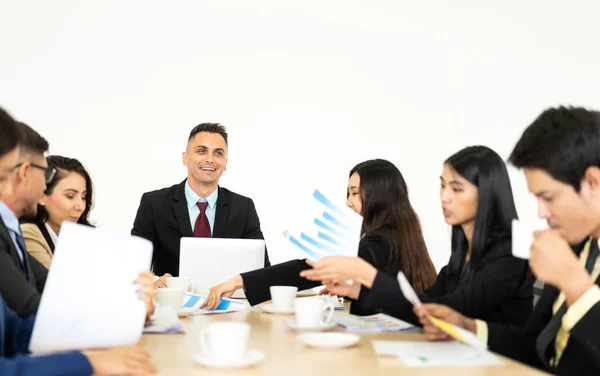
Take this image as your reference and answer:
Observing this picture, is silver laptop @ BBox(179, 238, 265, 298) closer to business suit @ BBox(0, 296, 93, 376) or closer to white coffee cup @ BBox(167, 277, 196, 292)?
white coffee cup @ BBox(167, 277, 196, 292)

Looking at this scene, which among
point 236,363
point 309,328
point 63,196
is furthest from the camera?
point 63,196

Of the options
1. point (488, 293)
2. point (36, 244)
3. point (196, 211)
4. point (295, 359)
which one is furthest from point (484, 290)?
point (196, 211)

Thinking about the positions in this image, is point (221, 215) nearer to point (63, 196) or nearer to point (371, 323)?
point (63, 196)

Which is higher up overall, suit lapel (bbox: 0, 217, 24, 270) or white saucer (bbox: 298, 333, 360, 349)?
suit lapel (bbox: 0, 217, 24, 270)

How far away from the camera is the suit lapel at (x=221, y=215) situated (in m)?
3.60

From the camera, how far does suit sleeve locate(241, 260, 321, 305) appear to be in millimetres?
2352

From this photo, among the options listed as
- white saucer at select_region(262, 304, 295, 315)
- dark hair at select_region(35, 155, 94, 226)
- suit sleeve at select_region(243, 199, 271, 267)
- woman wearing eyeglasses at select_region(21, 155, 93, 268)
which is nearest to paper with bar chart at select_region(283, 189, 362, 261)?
white saucer at select_region(262, 304, 295, 315)

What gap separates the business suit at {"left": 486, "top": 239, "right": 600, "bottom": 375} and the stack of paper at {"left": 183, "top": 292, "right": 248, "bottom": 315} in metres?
0.89

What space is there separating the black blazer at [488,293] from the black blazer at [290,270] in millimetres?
448

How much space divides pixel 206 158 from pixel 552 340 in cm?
251

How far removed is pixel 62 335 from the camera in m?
1.25

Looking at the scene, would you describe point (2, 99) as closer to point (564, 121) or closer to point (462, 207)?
point (462, 207)

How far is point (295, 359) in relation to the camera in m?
1.40

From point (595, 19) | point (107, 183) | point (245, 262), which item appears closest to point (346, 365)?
point (245, 262)
